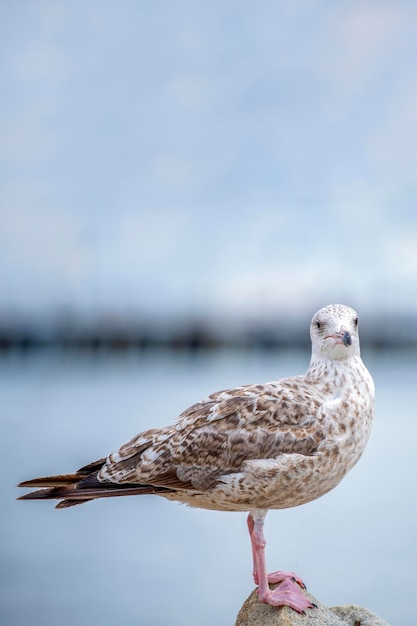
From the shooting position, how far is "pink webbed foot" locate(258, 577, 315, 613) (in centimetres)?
554

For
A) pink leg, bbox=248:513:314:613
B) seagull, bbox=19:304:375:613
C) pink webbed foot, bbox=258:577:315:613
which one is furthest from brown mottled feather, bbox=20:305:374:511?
pink webbed foot, bbox=258:577:315:613

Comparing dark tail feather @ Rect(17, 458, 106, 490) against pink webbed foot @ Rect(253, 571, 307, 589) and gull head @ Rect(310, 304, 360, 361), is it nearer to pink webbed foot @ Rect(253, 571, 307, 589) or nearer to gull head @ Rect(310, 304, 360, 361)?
pink webbed foot @ Rect(253, 571, 307, 589)

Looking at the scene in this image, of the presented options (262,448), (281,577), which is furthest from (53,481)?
(281,577)

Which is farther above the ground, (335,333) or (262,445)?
(335,333)

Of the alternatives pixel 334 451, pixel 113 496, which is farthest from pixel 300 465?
pixel 113 496

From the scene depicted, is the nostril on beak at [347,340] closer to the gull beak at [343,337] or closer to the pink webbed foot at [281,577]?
the gull beak at [343,337]

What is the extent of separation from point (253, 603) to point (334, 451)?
116cm

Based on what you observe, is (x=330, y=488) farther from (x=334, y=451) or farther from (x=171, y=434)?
(x=171, y=434)

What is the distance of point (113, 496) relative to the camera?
17.7 ft

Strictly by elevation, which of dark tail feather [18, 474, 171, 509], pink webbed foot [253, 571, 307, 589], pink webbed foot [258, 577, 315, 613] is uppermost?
dark tail feather [18, 474, 171, 509]

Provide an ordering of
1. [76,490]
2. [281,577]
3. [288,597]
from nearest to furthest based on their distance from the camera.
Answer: [76,490], [288,597], [281,577]

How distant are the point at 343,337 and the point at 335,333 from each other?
0.06 metres

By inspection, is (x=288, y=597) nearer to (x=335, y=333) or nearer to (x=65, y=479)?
(x=65, y=479)

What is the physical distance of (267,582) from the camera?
559cm
